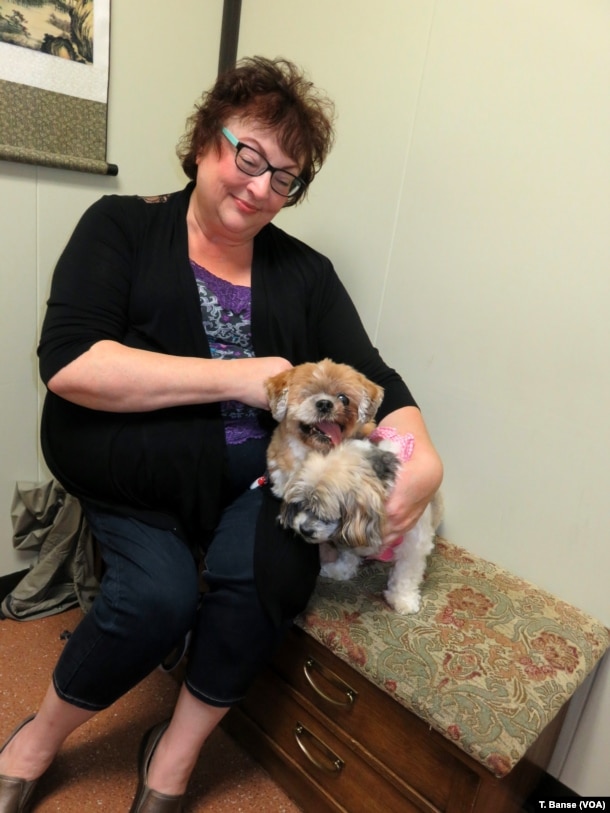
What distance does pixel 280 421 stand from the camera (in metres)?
1.19

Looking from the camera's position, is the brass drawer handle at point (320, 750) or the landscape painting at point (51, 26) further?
the landscape painting at point (51, 26)

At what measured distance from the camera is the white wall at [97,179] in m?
1.54

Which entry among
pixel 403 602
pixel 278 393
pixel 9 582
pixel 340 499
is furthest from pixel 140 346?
pixel 9 582

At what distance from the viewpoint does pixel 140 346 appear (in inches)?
48.0

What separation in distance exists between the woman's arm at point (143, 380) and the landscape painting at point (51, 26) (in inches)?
34.2

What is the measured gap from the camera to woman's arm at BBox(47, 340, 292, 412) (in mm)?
1082

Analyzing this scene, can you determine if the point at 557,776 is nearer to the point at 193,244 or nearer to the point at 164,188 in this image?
the point at 193,244

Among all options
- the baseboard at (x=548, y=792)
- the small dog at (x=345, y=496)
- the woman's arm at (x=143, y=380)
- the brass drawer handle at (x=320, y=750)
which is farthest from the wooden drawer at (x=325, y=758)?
the woman's arm at (x=143, y=380)

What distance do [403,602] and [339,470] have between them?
36 cm

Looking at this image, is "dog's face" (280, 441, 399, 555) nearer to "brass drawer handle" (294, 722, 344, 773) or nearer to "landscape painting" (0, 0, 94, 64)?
"brass drawer handle" (294, 722, 344, 773)

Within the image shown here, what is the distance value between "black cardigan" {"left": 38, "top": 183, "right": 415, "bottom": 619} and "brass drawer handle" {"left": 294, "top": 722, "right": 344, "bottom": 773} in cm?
36

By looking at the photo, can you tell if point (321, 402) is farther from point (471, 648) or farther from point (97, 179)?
point (97, 179)

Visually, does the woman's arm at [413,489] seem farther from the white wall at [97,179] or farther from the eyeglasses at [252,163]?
the white wall at [97,179]

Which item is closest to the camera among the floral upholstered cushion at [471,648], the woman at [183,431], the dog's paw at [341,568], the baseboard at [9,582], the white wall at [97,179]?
the floral upholstered cushion at [471,648]
